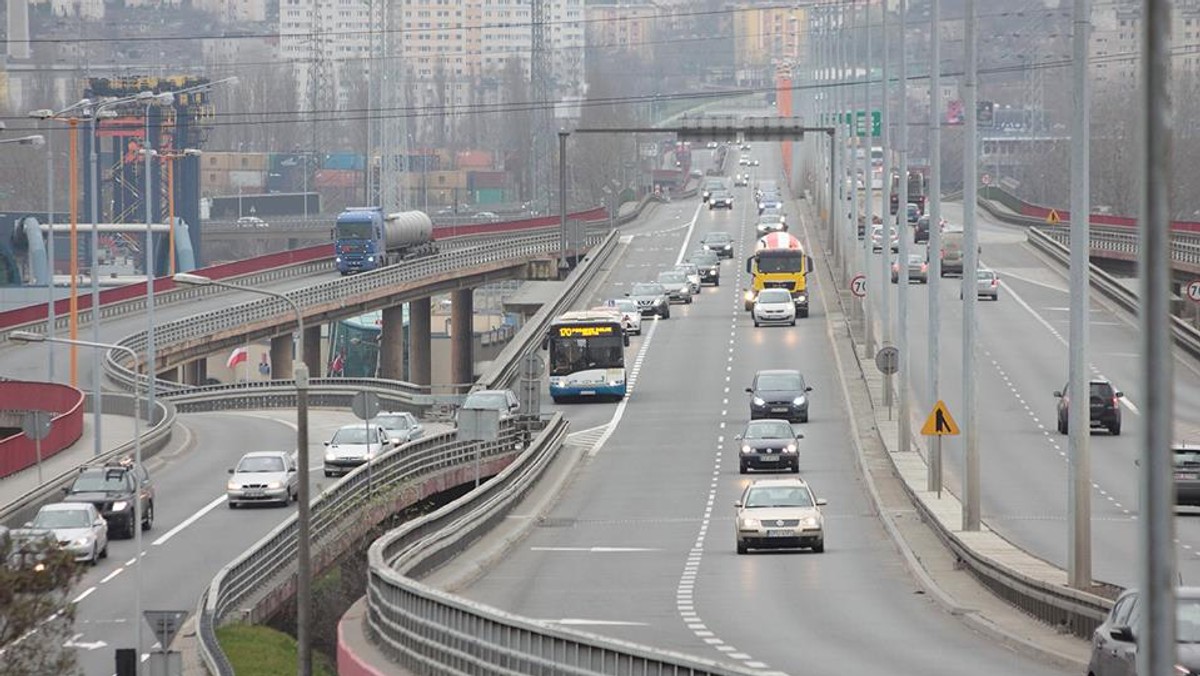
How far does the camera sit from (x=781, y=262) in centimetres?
9325

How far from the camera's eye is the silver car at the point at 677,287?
331ft

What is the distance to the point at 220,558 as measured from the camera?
44.9 meters

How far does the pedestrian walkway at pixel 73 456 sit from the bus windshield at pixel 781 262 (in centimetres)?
2691

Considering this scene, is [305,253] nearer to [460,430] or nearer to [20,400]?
[20,400]

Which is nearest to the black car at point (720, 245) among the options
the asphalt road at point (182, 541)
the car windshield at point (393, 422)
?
the asphalt road at point (182, 541)

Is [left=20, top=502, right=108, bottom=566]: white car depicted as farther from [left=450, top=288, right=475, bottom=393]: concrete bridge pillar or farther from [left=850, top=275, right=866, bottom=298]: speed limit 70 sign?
[left=450, top=288, right=475, bottom=393]: concrete bridge pillar

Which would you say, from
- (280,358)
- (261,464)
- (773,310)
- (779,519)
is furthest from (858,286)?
(280,358)

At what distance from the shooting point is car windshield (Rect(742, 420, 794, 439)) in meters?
53.0

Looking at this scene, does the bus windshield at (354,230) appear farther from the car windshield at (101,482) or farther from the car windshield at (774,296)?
the car windshield at (101,482)

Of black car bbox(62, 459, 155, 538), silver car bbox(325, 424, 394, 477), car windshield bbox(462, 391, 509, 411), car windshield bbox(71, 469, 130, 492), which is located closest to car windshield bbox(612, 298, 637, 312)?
car windshield bbox(462, 391, 509, 411)

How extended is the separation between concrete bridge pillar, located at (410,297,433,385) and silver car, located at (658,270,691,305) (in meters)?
28.9

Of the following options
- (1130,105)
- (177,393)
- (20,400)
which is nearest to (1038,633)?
(20,400)

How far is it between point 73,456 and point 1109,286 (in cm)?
4486

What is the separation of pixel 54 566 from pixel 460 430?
23619 mm
